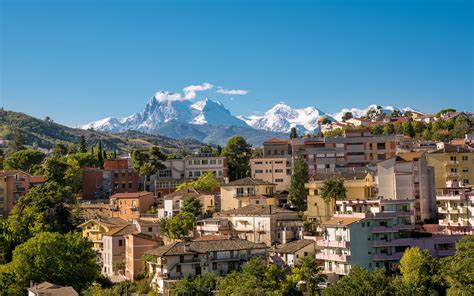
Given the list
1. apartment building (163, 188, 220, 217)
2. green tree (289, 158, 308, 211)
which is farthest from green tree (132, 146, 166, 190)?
green tree (289, 158, 308, 211)

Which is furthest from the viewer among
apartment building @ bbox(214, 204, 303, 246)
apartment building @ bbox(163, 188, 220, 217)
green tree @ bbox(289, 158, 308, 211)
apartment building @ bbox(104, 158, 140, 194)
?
apartment building @ bbox(104, 158, 140, 194)

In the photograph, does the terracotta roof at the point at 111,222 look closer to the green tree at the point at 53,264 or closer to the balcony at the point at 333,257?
the green tree at the point at 53,264

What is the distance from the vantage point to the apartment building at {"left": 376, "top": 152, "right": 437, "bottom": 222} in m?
64.0

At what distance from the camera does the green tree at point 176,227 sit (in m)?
64.6

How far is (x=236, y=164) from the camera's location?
100250 mm

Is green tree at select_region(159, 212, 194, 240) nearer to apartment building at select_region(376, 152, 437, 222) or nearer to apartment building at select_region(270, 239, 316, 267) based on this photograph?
apartment building at select_region(270, 239, 316, 267)

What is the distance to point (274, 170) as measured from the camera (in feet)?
300

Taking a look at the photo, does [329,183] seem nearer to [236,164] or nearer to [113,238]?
[113,238]

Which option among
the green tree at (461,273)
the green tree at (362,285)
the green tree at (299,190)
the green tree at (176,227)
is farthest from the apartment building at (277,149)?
the green tree at (362,285)

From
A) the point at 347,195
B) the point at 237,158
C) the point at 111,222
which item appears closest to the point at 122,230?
the point at 111,222

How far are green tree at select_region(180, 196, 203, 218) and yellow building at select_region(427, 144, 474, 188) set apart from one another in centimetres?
2464

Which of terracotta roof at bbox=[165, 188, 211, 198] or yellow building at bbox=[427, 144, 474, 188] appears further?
terracotta roof at bbox=[165, 188, 211, 198]

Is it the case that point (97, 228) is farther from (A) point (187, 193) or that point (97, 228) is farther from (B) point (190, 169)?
(B) point (190, 169)

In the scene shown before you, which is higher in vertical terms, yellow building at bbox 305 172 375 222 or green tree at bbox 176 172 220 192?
green tree at bbox 176 172 220 192
